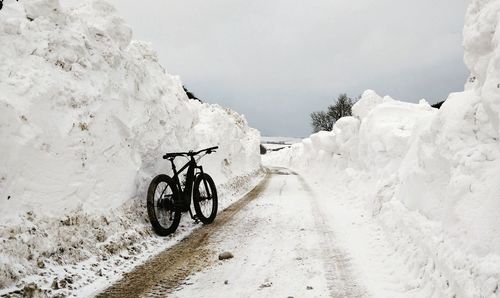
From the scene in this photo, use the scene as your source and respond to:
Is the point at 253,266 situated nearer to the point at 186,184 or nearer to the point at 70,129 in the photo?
the point at 186,184

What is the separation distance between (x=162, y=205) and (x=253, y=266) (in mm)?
2973

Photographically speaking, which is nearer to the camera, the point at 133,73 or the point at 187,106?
the point at 133,73

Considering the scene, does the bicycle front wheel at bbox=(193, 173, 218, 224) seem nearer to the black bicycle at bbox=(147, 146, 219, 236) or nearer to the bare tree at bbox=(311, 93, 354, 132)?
the black bicycle at bbox=(147, 146, 219, 236)

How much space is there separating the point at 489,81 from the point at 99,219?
20.6 feet

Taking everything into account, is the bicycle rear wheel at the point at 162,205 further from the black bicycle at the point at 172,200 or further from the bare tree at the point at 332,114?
the bare tree at the point at 332,114

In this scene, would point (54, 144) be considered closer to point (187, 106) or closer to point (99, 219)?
point (99, 219)

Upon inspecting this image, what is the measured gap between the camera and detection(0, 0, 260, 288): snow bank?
5.81 m

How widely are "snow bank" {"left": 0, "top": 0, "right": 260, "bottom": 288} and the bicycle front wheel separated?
1.06 meters

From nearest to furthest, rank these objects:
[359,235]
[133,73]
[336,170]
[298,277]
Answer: [298,277] < [359,235] < [133,73] < [336,170]

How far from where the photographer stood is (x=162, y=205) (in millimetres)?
8789

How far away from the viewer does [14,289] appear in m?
4.88

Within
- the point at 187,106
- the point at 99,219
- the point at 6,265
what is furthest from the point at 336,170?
the point at 6,265

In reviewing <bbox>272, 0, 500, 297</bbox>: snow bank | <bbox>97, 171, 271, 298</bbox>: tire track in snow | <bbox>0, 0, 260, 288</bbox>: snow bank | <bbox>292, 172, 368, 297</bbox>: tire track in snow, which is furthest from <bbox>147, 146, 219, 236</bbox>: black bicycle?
<bbox>272, 0, 500, 297</bbox>: snow bank

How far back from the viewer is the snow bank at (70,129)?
19.1ft
